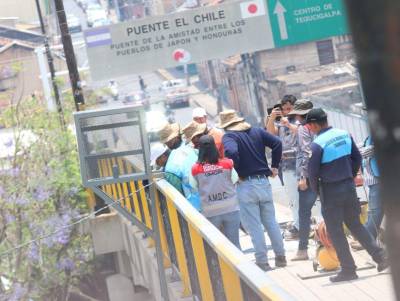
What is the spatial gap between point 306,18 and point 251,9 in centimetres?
189

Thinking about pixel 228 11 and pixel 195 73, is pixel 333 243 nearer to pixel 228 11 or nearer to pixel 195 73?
pixel 228 11

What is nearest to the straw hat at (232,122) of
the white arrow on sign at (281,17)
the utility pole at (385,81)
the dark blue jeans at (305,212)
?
the dark blue jeans at (305,212)

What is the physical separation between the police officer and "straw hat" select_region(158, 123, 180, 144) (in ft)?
5.26

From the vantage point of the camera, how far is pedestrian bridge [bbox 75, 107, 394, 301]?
4.91m

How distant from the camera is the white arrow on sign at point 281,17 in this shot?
33125 millimetres

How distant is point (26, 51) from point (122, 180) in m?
50.0

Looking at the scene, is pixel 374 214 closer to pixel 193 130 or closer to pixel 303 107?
pixel 303 107

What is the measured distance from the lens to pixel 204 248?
18.8ft

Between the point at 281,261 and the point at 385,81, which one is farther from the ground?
the point at 385,81

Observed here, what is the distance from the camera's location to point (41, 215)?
1919cm

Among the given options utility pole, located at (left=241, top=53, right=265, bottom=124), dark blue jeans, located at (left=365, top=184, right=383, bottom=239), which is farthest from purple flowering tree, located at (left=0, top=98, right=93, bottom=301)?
utility pole, located at (left=241, top=53, right=265, bottom=124)

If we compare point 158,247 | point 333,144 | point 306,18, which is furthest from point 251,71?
point 333,144

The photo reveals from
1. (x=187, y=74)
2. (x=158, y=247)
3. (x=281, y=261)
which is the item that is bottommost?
(x=281, y=261)

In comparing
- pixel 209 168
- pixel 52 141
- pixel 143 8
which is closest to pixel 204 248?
pixel 209 168
